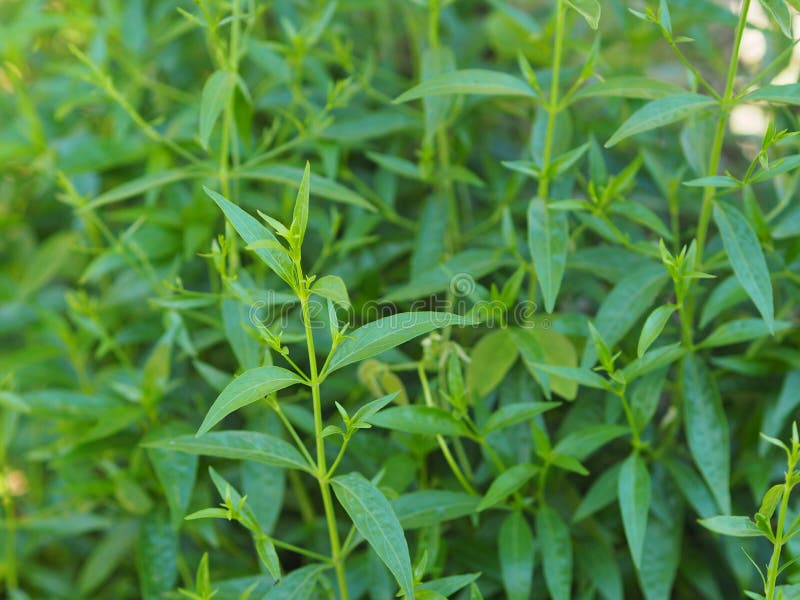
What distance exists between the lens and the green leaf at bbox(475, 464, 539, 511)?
861mm

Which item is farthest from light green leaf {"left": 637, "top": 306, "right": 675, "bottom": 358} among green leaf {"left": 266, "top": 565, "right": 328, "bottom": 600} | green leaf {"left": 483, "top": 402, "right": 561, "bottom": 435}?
green leaf {"left": 266, "top": 565, "right": 328, "bottom": 600}

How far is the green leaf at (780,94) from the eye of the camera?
0.80 m

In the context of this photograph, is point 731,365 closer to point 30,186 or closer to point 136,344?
point 136,344

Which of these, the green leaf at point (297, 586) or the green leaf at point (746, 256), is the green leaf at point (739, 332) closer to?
the green leaf at point (746, 256)

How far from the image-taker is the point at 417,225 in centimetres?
119

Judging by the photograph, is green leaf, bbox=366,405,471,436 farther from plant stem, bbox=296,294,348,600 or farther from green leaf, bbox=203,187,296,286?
green leaf, bbox=203,187,296,286

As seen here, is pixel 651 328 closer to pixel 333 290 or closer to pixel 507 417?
pixel 507 417

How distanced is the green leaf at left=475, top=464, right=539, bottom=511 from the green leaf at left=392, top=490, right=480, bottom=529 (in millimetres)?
24

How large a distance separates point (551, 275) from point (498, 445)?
0.22m

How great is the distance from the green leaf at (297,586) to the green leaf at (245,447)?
123mm

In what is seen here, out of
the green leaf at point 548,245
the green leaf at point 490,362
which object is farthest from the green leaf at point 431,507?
the green leaf at point 548,245

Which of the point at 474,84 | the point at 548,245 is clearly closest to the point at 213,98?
the point at 474,84

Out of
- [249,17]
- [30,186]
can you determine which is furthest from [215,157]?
[30,186]

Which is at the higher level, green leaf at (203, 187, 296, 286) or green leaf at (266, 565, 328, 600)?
green leaf at (203, 187, 296, 286)
